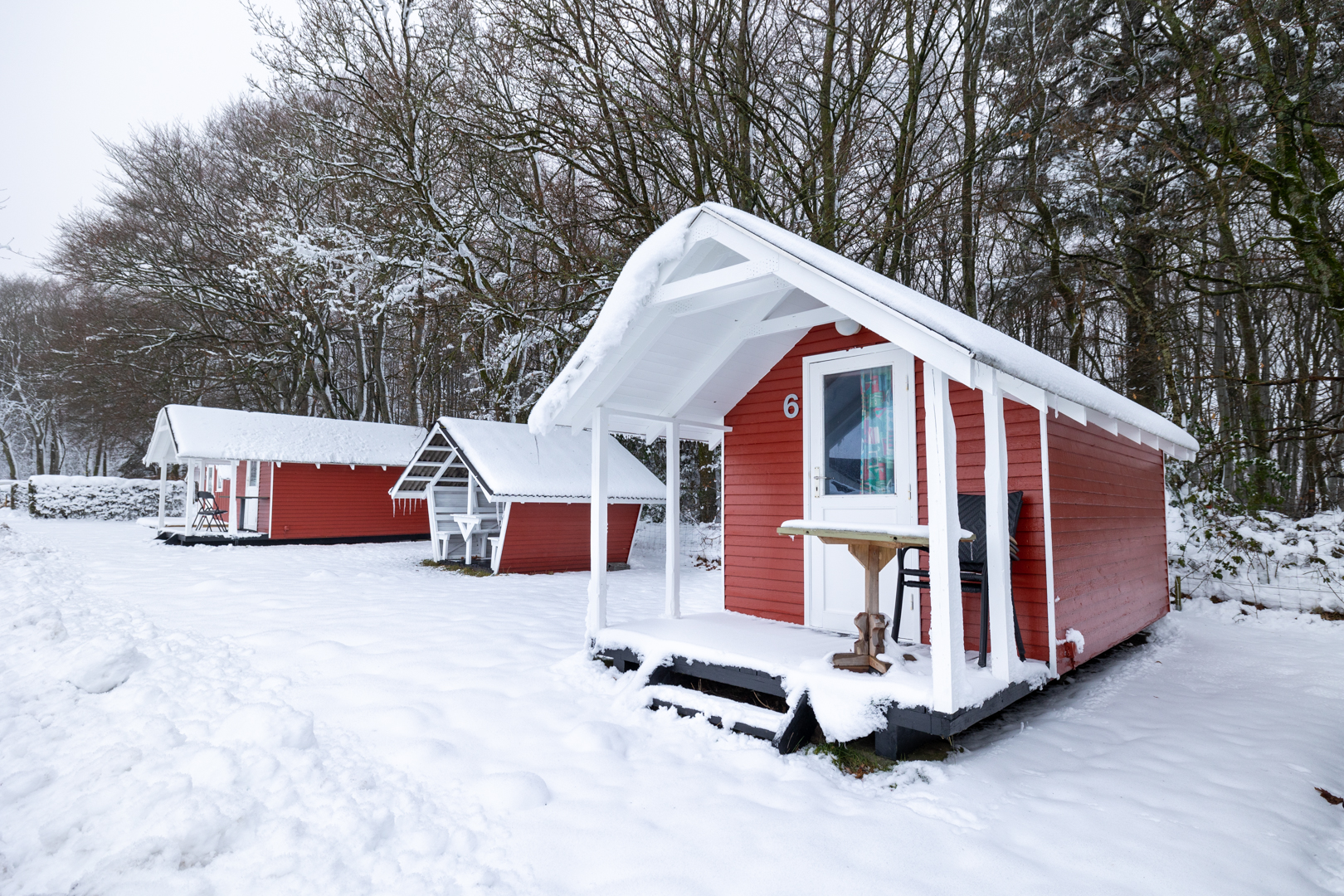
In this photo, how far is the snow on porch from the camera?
11.0 feet

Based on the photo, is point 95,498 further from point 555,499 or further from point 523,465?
point 555,499

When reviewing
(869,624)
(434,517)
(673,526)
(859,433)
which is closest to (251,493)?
(434,517)

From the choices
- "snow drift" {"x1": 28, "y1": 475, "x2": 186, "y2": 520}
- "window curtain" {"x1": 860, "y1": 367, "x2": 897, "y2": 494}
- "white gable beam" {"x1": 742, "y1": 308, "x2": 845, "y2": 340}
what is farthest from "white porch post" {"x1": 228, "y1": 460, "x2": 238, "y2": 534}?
"window curtain" {"x1": 860, "y1": 367, "x2": 897, "y2": 494}

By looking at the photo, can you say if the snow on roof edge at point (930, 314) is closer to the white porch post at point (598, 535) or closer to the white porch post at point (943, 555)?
the white porch post at point (943, 555)

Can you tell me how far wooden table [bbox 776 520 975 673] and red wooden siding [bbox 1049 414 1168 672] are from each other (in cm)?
138

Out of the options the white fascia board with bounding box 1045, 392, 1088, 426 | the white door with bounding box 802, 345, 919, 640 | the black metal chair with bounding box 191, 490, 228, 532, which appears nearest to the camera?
the white fascia board with bounding box 1045, 392, 1088, 426

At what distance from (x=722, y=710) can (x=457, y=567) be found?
841 centimetres

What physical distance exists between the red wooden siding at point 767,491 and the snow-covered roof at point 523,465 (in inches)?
178

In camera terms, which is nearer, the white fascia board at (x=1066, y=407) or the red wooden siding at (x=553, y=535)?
the white fascia board at (x=1066, y=407)

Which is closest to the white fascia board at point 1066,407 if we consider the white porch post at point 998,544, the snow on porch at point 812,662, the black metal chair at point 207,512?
the white porch post at point 998,544

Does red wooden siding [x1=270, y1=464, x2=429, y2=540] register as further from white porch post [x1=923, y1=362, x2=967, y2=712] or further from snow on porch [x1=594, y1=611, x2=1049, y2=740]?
white porch post [x1=923, y1=362, x2=967, y2=712]

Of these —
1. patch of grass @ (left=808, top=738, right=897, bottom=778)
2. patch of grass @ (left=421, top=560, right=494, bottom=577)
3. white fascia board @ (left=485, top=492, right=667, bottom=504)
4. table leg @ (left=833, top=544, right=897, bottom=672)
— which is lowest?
patch of grass @ (left=808, top=738, right=897, bottom=778)

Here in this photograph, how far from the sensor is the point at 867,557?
368cm

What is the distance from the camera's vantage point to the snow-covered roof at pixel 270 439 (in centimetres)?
1448
